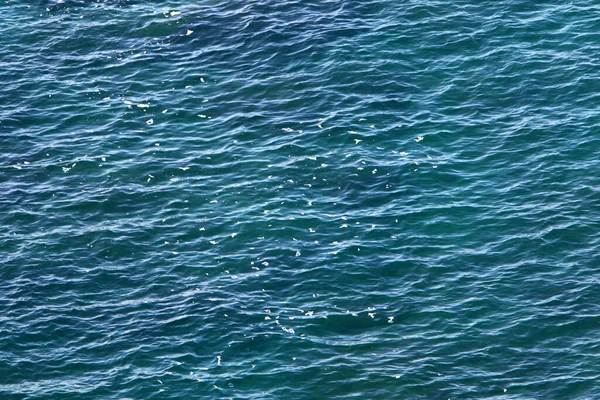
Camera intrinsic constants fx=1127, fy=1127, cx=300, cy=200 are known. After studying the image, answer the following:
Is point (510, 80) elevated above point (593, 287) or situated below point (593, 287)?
above

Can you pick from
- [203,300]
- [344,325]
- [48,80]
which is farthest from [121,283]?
[48,80]

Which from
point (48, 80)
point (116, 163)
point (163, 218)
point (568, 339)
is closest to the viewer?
point (568, 339)

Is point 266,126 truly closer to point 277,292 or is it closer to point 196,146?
point 196,146

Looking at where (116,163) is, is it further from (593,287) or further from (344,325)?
(593,287)

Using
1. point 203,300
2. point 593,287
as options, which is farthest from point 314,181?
point 593,287

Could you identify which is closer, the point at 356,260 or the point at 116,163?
the point at 356,260

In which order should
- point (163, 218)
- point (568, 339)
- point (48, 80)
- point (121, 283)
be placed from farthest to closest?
point (48, 80) → point (163, 218) → point (121, 283) → point (568, 339)
